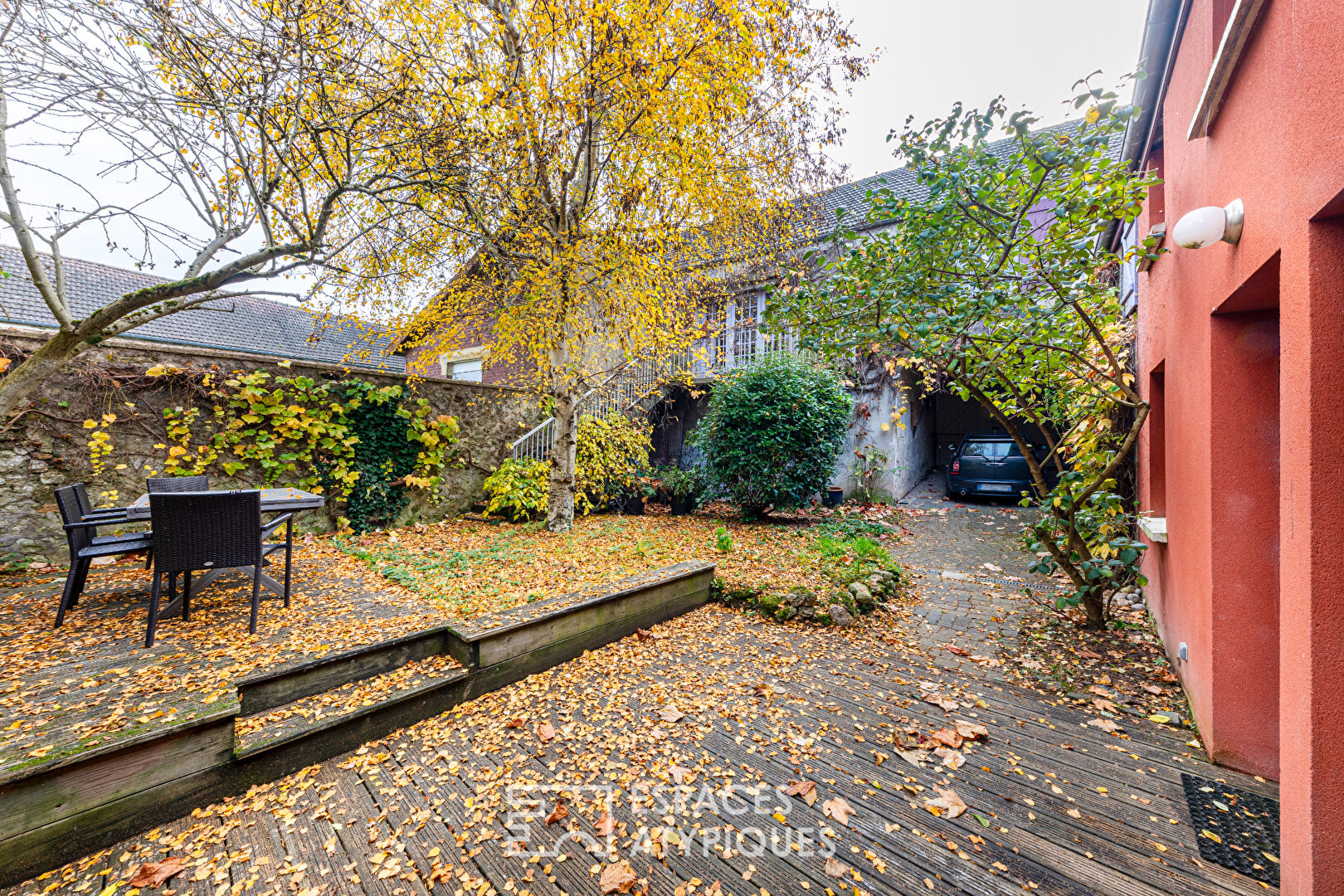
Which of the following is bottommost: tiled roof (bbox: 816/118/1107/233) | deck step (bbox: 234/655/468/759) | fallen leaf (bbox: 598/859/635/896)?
fallen leaf (bbox: 598/859/635/896)

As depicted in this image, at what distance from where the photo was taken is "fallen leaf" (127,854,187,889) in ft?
5.62

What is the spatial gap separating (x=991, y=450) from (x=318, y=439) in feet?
37.2

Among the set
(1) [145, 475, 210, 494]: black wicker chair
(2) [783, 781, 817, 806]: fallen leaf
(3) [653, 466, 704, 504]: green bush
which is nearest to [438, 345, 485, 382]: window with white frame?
(3) [653, 466, 704, 504]: green bush

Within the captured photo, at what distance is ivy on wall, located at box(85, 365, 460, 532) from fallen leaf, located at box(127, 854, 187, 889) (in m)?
4.89

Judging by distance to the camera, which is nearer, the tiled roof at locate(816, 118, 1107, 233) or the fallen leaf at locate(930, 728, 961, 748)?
the fallen leaf at locate(930, 728, 961, 748)

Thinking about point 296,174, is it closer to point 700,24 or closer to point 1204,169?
point 700,24

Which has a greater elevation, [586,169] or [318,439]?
[586,169]

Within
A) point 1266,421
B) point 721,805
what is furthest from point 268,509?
point 1266,421

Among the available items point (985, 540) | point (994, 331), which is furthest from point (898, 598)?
point (985, 540)

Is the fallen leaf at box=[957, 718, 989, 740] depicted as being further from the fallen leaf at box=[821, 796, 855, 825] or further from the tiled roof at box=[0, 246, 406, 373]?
the tiled roof at box=[0, 246, 406, 373]

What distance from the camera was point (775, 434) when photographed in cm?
761

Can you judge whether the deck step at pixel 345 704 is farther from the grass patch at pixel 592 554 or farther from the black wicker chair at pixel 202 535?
the black wicker chair at pixel 202 535

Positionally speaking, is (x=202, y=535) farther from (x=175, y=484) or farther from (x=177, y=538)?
(x=175, y=484)

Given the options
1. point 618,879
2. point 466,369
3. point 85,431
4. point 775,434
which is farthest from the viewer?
point 466,369
